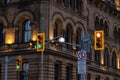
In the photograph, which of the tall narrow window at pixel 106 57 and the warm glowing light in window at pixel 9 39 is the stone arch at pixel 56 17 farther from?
the tall narrow window at pixel 106 57

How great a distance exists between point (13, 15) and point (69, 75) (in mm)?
10762

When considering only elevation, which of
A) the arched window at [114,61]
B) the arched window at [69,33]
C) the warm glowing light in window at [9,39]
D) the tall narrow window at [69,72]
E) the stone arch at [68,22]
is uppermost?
the stone arch at [68,22]

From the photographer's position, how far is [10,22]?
48281mm

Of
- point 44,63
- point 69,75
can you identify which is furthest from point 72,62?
point 44,63

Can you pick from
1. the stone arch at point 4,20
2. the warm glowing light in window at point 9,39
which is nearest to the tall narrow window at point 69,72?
the warm glowing light in window at point 9,39

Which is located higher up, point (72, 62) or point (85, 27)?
point (85, 27)

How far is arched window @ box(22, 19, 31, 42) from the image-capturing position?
4744cm

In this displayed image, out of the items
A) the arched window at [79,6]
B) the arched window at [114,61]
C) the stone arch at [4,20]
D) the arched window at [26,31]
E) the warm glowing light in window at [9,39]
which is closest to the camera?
the arched window at [26,31]

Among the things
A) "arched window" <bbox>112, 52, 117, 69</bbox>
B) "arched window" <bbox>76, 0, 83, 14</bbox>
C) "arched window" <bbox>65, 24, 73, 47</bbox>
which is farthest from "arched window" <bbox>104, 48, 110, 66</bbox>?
"arched window" <bbox>65, 24, 73, 47</bbox>

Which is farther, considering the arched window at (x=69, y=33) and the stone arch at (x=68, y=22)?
the arched window at (x=69, y=33)

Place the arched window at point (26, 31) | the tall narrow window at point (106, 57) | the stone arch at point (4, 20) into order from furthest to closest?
the tall narrow window at point (106, 57) < the stone arch at point (4, 20) < the arched window at point (26, 31)

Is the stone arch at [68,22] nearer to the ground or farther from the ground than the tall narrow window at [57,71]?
farther from the ground

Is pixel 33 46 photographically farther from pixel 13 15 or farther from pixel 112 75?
pixel 112 75

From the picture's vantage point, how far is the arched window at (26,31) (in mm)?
47438
